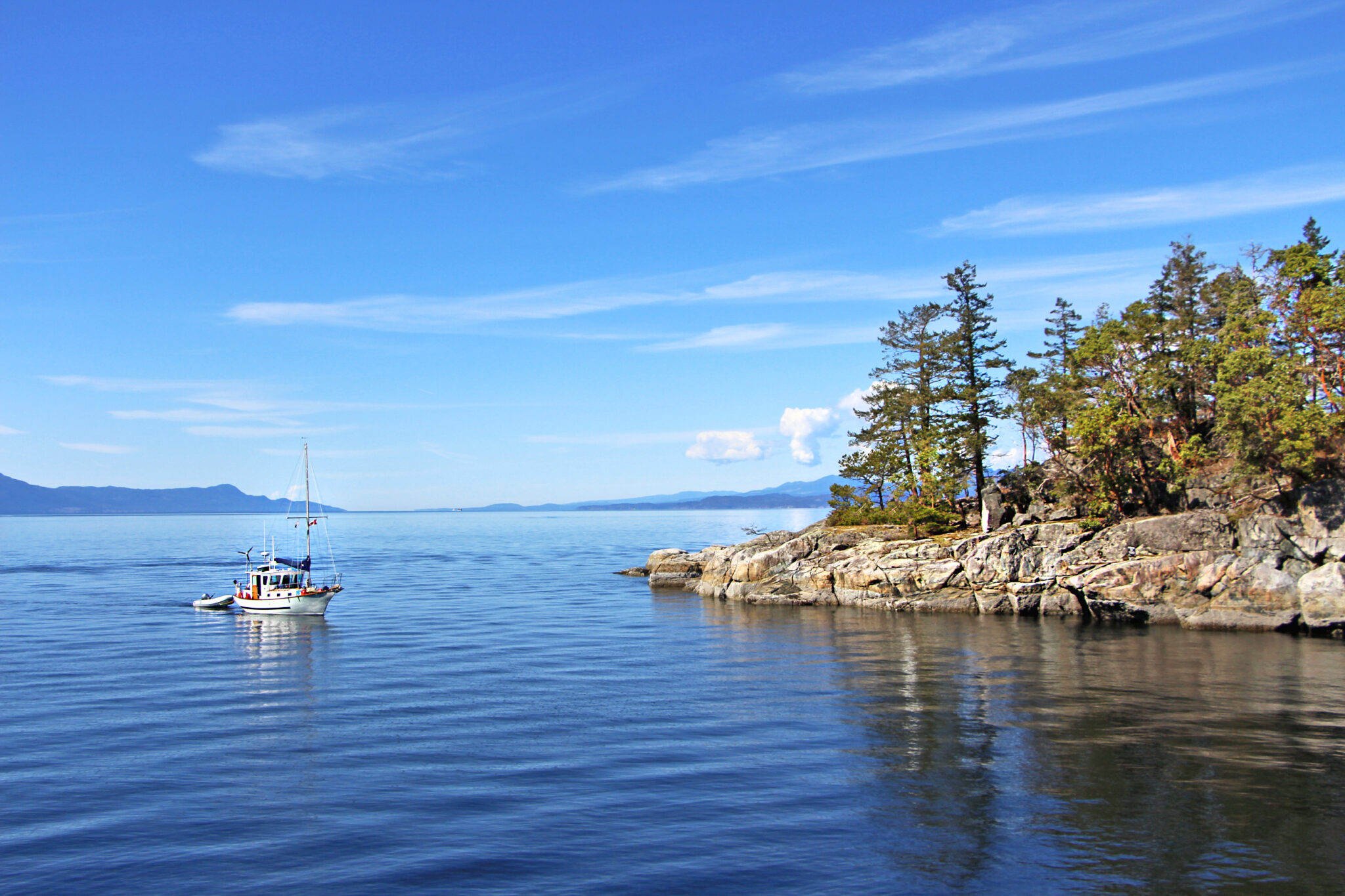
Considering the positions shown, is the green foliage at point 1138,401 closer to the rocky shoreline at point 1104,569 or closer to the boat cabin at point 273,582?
the rocky shoreline at point 1104,569

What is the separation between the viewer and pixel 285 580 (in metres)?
71.4

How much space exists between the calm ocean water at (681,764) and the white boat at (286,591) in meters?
13.2

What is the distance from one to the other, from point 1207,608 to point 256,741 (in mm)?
53662

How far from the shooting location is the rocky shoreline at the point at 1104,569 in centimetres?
5056

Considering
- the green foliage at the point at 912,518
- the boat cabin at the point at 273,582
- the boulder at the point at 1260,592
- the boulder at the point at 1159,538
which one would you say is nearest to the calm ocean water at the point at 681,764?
the boulder at the point at 1260,592

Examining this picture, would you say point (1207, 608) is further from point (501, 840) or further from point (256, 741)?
point (256, 741)

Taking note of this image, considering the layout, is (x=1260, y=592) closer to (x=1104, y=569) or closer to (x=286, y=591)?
(x=1104, y=569)

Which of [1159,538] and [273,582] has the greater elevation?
[1159,538]

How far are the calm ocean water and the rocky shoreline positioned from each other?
3.38m

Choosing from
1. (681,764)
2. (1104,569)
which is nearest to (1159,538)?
(1104,569)

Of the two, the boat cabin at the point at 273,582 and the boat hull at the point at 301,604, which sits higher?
the boat cabin at the point at 273,582

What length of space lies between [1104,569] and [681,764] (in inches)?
1668

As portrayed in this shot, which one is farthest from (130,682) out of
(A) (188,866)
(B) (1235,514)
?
(B) (1235,514)

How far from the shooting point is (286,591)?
227ft
